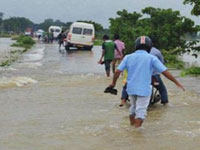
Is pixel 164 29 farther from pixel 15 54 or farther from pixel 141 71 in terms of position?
pixel 141 71

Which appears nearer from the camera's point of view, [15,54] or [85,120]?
[85,120]

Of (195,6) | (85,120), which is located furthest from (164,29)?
(85,120)

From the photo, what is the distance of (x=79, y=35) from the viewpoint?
36000 millimetres

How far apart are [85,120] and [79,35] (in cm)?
2749

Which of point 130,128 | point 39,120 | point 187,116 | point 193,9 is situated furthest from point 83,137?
point 193,9

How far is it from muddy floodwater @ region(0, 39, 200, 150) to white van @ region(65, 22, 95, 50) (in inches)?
847

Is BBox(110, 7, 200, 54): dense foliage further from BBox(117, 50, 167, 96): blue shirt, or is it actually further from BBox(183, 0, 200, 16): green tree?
BBox(117, 50, 167, 96): blue shirt

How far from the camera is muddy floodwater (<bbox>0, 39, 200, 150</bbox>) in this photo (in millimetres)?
7023

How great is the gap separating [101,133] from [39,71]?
1203 cm

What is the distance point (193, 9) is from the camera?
17.8 meters

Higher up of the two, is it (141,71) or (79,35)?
(141,71)

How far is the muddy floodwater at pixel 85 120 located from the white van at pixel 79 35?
21522mm

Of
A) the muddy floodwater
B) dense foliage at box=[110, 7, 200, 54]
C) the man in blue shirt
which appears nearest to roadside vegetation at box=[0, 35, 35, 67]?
dense foliage at box=[110, 7, 200, 54]

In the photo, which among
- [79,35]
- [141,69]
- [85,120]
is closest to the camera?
[141,69]
